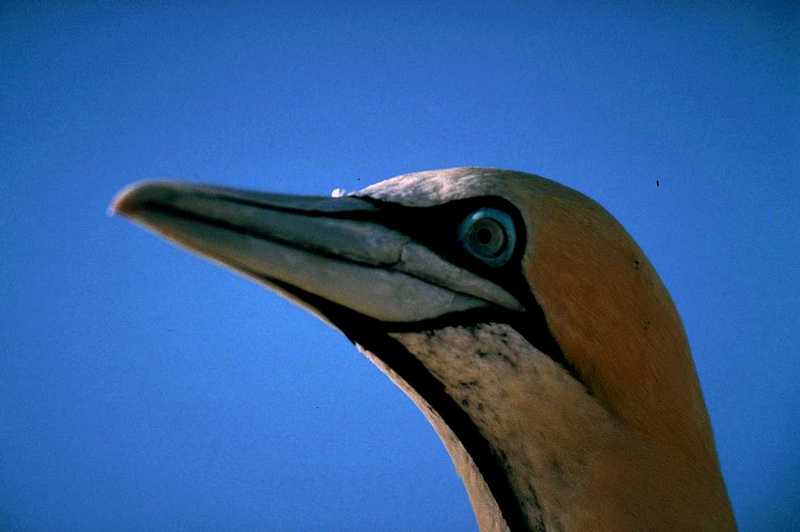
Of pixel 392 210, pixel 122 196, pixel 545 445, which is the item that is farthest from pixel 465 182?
pixel 122 196

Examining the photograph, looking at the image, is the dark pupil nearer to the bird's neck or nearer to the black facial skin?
the black facial skin

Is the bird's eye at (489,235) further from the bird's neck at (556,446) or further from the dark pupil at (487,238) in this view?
the bird's neck at (556,446)

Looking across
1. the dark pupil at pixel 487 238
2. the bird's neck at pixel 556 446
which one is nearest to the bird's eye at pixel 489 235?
the dark pupil at pixel 487 238

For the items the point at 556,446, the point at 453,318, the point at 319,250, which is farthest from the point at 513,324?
the point at 319,250

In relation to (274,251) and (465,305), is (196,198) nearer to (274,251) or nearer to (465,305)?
(274,251)

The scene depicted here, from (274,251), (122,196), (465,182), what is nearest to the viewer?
(122,196)

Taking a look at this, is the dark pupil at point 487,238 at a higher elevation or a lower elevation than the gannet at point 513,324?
higher

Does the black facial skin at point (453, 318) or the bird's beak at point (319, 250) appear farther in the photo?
the black facial skin at point (453, 318)

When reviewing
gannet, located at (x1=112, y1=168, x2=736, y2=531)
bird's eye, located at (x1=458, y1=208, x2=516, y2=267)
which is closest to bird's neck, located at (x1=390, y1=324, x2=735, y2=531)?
gannet, located at (x1=112, y1=168, x2=736, y2=531)
